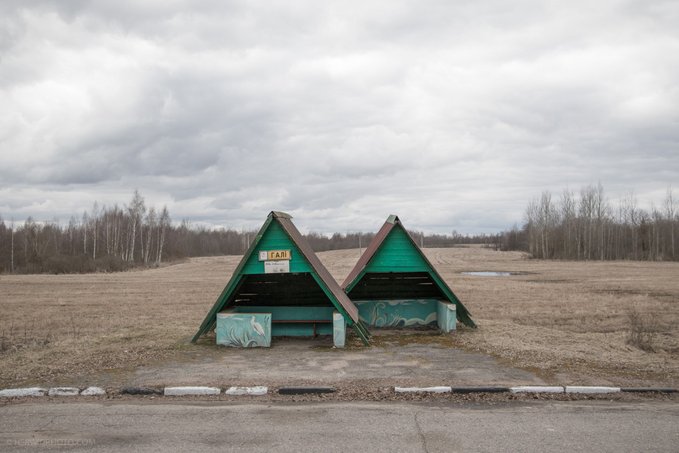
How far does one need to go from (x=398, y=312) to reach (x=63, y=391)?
9.42 metres

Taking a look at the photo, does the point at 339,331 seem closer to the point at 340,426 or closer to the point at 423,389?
the point at 423,389

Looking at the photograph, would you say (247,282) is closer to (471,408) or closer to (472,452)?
(471,408)

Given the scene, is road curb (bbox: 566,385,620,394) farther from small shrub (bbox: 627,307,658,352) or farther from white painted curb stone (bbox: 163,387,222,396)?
white painted curb stone (bbox: 163,387,222,396)

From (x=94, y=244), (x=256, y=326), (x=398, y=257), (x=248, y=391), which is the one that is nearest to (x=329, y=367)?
(x=248, y=391)

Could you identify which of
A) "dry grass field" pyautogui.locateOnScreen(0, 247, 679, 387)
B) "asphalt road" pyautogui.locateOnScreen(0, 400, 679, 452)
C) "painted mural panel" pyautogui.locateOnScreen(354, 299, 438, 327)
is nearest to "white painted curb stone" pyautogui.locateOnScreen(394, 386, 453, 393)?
"asphalt road" pyautogui.locateOnScreen(0, 400, 679, 452)

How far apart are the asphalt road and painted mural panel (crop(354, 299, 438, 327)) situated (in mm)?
7648

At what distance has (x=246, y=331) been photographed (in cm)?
1235

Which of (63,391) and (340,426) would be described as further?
(63,391)

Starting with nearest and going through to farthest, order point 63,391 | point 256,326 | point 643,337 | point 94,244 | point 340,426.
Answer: point 340,426 < point 63,391 < point 256,326 < point 643,337 < point 94,244

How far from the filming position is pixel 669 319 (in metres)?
17.9

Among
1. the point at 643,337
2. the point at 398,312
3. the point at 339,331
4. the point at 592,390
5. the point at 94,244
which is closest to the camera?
the point at 592,390

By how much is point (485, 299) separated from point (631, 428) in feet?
62.9

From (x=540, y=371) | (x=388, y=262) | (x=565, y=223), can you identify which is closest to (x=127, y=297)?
(x=388, y=262)

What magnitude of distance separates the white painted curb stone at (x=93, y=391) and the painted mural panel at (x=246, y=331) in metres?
4.05
